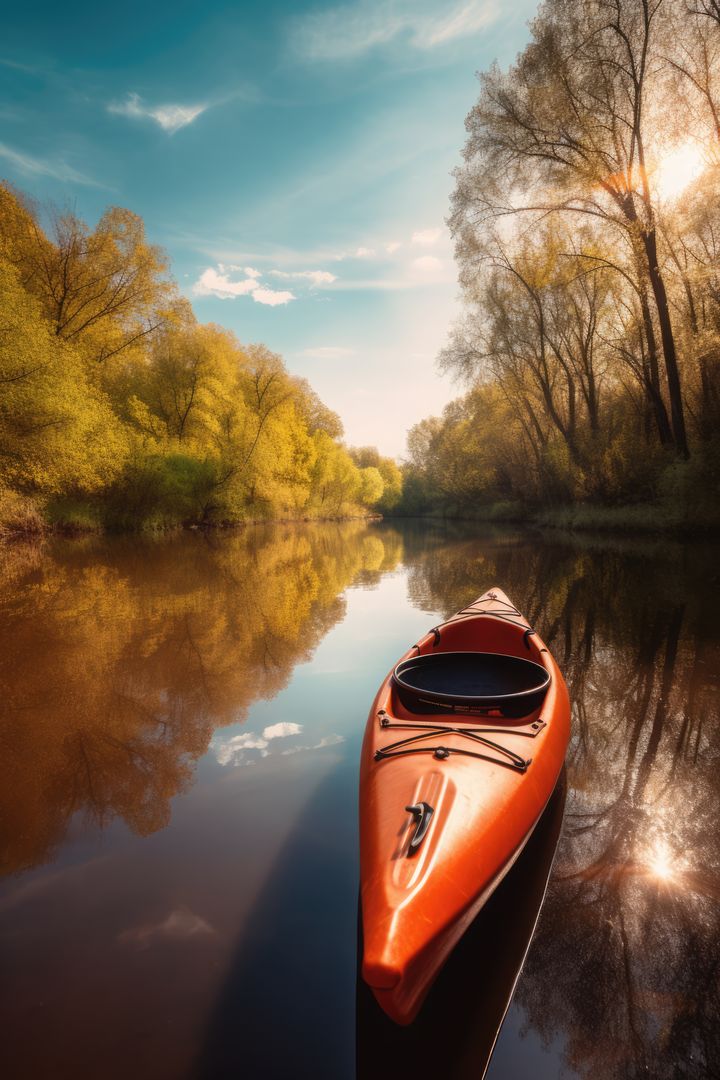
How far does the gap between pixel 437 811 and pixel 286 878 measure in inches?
39.4

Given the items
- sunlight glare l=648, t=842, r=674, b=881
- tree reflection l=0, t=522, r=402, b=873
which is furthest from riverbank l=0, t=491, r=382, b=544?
sunlight glare l=648, t=842, r=674, b=881

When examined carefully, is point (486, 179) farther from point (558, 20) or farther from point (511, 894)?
point (511, 894)

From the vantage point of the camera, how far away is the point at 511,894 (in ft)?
7.43

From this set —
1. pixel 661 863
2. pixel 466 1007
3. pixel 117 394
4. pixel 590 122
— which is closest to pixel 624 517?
pixel 590 122

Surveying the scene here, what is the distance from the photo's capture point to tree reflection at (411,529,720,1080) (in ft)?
5.56

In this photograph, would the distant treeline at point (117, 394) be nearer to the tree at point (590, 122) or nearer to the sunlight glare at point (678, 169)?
the tree at point (590, 122)

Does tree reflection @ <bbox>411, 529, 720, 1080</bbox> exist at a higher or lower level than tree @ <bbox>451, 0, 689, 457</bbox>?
lower

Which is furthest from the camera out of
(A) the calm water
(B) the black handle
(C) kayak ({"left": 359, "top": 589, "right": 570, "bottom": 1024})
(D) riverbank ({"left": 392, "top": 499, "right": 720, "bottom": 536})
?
(D) riverbank ({"left": 392, "top": 499, "right": 720, "bottom": 536})

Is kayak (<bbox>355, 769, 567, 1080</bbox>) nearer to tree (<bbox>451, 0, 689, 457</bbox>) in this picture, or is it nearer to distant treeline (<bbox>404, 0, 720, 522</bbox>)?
distant treeline (<bbox>404, 0, 720, 522</bbox>)

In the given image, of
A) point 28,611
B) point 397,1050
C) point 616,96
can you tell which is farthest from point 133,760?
point 616,96

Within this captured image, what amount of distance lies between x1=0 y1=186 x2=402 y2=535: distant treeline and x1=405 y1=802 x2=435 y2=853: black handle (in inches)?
561

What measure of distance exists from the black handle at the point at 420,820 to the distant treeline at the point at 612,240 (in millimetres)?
11640

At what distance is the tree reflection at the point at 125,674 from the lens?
3.08 m

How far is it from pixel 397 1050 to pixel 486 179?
18.1 metres
